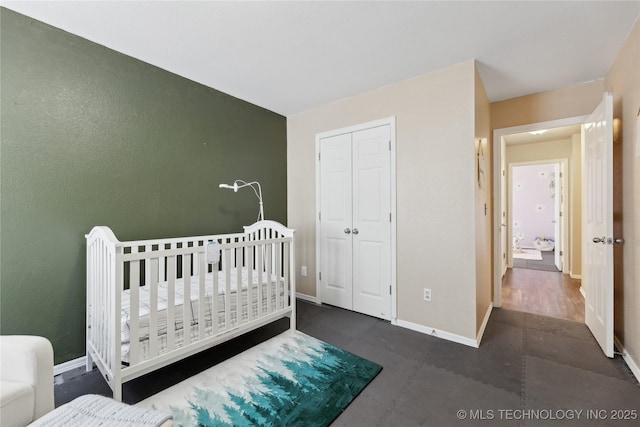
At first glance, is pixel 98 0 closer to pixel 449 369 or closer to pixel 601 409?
pixel 449 369

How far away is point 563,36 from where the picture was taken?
1949 mm

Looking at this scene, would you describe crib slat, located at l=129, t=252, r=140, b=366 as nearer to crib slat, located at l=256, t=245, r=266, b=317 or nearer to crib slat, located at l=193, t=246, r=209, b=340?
crib slat, located at l=193, t=246, r=209, b=340

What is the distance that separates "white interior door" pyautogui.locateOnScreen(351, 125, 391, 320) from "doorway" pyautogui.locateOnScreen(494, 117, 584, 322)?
1.43m

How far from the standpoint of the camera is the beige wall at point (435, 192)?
2.27m

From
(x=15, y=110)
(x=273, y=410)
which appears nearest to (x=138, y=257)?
(x=273, y=410)

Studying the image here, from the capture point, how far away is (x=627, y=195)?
204cm

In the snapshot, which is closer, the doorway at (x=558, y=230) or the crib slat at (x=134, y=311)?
the crib slat at (x=134, y=311)

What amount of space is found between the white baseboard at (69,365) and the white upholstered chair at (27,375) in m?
1.07

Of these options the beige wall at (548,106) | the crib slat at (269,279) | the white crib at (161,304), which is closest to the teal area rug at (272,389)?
the white crib at (161,304)

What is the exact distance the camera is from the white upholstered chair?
993mm

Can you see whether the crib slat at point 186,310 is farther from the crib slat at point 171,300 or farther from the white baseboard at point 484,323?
the white baseboard at point 484,323

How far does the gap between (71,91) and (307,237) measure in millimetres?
2476

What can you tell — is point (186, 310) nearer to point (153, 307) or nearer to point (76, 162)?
point (153, 307)

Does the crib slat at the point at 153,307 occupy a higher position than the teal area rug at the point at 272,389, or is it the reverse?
the crib slat at the point at 153,307
